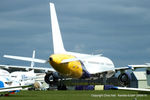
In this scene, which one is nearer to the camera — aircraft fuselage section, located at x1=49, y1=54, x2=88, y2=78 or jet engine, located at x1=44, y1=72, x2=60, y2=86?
aircraft fuselage section, located at x1=49, y1=54, x2=88, y2=78

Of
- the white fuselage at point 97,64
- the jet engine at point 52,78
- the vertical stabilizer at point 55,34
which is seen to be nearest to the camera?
the vertical stabilizer at point 55,34

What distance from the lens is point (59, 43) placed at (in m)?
60.0

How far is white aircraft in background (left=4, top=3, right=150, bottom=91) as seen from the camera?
56312mm

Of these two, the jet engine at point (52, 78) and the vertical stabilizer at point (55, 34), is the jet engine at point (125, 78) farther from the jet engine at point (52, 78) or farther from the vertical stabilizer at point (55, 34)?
the vertical stabilizer at point (55, 34)

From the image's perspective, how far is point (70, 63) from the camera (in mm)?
60969

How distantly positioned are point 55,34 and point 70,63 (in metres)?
5.21

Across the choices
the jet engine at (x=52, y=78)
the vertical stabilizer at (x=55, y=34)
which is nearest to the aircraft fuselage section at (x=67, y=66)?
the vertical stabilizer at (x=55, y=34)

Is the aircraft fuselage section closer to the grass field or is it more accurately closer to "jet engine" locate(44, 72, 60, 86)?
"jet engine" locate(44, 72, 60, 86)

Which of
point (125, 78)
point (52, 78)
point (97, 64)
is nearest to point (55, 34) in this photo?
point (52, 78)

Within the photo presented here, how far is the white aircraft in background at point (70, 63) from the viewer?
5631 cm

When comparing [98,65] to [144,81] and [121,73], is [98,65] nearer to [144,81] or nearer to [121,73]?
[121,73]

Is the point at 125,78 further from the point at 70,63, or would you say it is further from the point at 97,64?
the point at 70,63

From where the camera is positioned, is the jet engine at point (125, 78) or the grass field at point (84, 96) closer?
the grass field at point (84, 96)

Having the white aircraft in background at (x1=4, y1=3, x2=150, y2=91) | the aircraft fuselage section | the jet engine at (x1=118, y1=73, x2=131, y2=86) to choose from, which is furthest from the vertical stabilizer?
the jet engine at (x1=118, y1=73, x2=131, y2=86)
